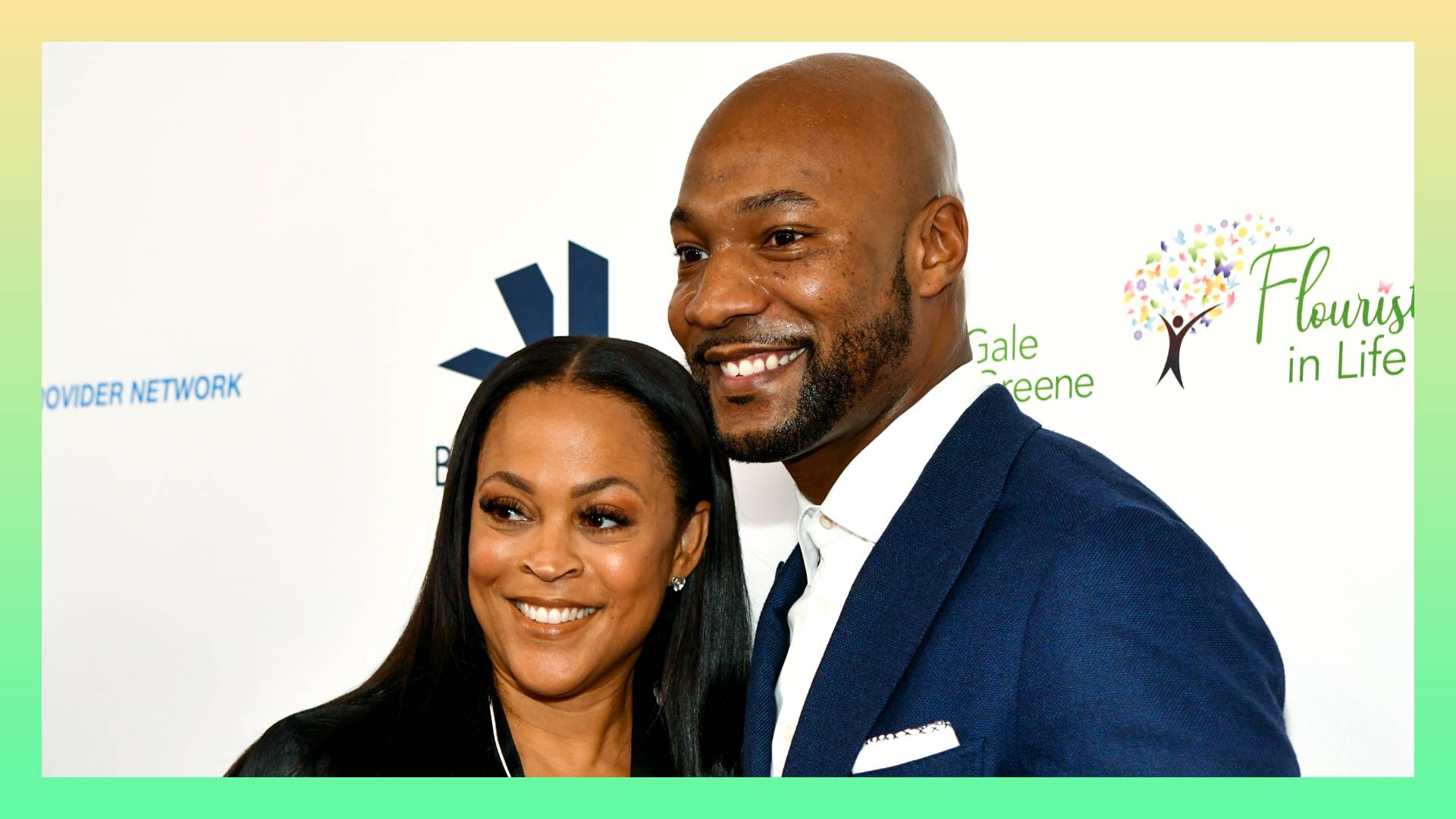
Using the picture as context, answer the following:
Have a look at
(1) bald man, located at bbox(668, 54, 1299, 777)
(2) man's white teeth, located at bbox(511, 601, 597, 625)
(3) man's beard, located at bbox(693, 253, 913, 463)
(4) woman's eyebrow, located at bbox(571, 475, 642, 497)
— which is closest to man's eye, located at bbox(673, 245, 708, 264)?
(1) bald man, located at bbox(668, 54, 1299, 777)

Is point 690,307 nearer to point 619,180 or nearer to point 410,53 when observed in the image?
point 619,180

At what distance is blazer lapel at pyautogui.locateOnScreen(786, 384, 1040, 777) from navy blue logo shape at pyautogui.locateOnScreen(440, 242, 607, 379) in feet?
4.72

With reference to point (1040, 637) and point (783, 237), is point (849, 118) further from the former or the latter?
point (1040, 637)

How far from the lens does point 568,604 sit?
6.53ft

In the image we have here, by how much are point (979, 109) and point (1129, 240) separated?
16.9 inches

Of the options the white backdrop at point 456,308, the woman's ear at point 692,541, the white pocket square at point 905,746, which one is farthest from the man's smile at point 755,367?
the white backdrop at point 456,308

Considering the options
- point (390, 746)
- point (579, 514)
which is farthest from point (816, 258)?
point (390, 746)

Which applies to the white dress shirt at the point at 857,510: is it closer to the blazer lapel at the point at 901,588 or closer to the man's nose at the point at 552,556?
the blazer lapel at the point at 901,588

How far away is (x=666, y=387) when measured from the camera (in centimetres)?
212

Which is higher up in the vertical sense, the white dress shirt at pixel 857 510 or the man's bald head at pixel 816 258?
the man's bald head at pixel 816 258

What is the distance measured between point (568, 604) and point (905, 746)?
659 mm

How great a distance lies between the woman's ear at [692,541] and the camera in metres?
2.16

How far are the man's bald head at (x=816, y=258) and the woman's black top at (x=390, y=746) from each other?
65 cm

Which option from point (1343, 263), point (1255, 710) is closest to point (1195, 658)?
point (1255, 710)
